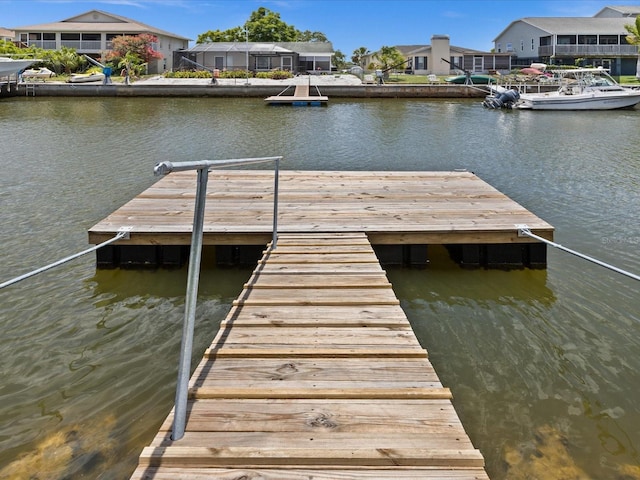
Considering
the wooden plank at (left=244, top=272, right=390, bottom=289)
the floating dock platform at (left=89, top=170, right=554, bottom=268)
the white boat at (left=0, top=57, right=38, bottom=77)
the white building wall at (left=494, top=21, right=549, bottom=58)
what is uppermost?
the white building wall at (left=494, top=21, right=549, bottom=58)

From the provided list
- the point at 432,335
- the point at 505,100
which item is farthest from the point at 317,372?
the point at 505,100

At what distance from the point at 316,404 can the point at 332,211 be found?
398 cm

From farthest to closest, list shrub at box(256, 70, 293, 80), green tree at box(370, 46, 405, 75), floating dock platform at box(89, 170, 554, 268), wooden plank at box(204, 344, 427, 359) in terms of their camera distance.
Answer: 1. green tree at box(370, 46, 405, 75)
2. shrub at box(256, 70, 293, 80)
3. floating dock platform at box(89, 170, 554, 268)
4. wooden plank at box(204, 344, 427, 359)

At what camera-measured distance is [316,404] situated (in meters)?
2.49

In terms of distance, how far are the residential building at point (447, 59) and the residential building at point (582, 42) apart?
125 inches

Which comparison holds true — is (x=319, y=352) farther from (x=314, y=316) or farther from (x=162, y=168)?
(x=162, y=168)

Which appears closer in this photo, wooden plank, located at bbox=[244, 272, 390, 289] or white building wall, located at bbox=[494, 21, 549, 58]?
wooden plank, located at bbox=[244, 272, 390, 289]

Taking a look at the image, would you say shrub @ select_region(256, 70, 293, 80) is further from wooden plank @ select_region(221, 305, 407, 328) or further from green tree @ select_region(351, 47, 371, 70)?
wooden plank @ select_region(221, 305, 407, 328)

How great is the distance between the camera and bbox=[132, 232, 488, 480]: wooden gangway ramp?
208 centimetres

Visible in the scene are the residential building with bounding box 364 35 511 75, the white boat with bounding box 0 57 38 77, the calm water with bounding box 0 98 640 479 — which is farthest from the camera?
the residential building with bounding box 364 35 511 75

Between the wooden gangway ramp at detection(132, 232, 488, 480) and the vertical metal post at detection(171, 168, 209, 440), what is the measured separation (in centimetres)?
11

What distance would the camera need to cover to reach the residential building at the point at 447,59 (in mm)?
46875

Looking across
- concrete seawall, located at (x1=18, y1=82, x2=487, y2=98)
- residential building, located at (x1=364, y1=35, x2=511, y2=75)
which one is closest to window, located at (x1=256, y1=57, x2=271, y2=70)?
residential building, located at (x1=364, y1=35, x2=511, y2=75)

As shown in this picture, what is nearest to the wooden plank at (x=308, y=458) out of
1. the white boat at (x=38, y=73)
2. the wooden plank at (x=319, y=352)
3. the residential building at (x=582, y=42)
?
the wooden plank at (x=319, y=352)
